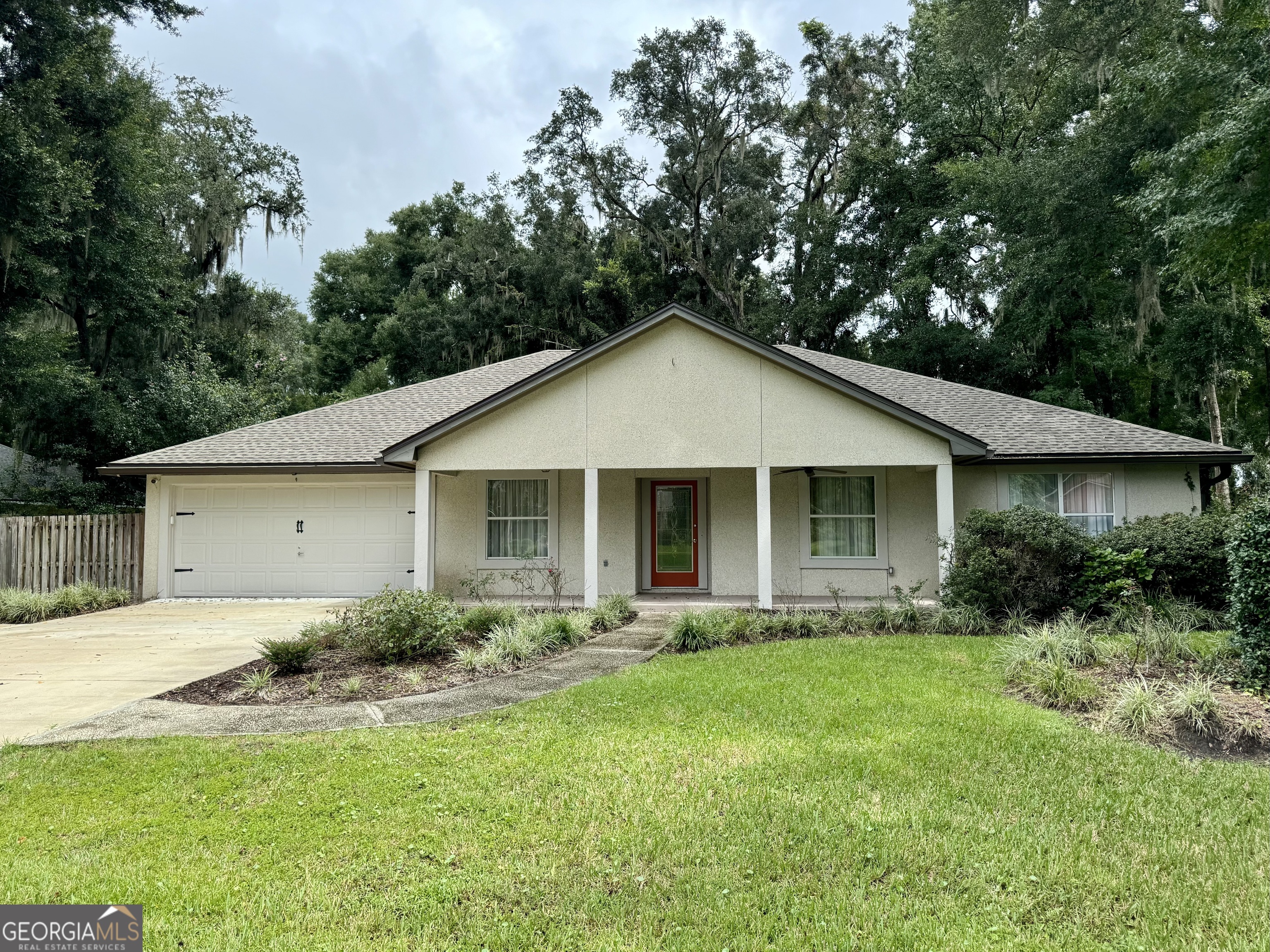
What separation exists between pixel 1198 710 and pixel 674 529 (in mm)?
9464

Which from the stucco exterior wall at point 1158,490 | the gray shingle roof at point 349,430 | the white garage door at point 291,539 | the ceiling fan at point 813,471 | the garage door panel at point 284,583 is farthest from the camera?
the garage door panel at point 284,583

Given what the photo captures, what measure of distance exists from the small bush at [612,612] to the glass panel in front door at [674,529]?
2.03 metres

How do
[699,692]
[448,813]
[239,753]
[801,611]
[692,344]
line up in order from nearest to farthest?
[448,813] < [239,753] < [699,692] < [801,611] < [692,344]

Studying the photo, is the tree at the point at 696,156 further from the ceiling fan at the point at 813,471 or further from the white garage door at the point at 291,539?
the white garage door at the point at 291,539

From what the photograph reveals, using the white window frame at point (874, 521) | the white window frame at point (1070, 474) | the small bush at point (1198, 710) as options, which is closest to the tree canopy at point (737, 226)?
the white window frame at point (1070, 474)

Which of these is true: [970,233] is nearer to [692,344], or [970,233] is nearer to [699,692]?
[692,344]

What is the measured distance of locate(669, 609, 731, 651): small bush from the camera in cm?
916

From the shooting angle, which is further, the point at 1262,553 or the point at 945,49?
the point at 945,49

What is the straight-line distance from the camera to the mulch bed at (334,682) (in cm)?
682

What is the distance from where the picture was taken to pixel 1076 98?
19.6m

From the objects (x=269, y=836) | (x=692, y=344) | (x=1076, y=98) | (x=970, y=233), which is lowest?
(x=269, y=836)

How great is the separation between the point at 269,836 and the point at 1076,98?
78.6 ft

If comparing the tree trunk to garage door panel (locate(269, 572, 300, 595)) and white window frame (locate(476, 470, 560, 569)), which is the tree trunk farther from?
garage door panel (locate(269, 572, 300, 595))

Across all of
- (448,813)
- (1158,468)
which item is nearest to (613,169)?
(1158,468)
